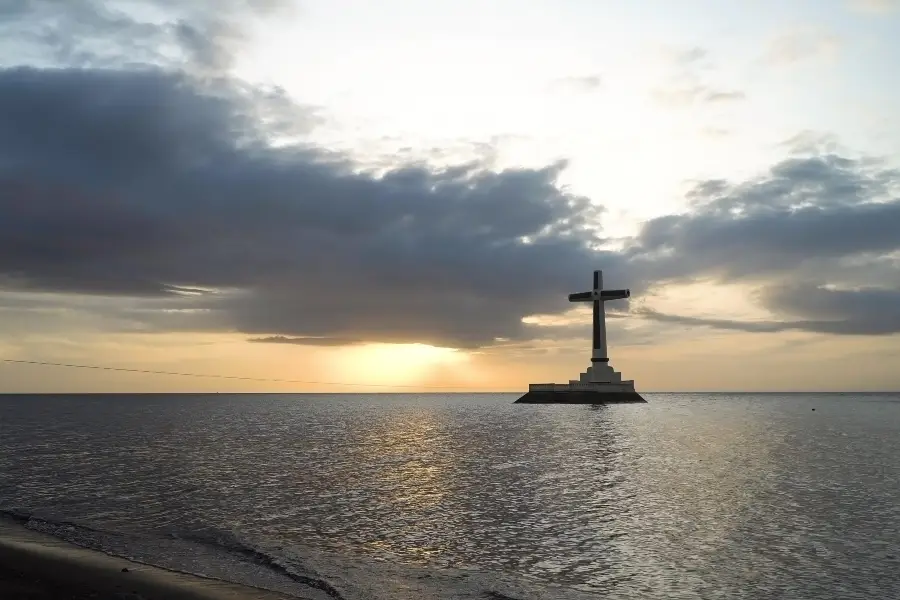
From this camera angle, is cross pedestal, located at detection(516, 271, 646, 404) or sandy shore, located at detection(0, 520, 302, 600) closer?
sandy shore, located at detection(0, 520, 302, 600)

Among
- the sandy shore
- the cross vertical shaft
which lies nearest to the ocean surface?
the sandy shore

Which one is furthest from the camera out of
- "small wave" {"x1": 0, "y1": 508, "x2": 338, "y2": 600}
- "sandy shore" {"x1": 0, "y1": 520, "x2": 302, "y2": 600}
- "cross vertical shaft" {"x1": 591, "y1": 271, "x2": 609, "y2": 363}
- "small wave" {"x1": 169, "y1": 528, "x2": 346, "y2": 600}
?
"cross vertical shaft" {"x1": 591, "y1": 271, "x2": 609, "y2": 363}

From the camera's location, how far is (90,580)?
1716 centimetres

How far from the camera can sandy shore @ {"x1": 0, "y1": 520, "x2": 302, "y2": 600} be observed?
51.7 feet

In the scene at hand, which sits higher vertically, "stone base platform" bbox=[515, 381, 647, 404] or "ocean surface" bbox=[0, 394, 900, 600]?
"stone base platform" bbox=[515, 381, 647, 404]

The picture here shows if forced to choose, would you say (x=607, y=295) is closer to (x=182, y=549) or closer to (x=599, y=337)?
(x=599, y=337)

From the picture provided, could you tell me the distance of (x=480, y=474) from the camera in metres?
44.2

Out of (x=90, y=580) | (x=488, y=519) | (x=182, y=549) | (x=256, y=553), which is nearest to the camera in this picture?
(x=90, y=580)

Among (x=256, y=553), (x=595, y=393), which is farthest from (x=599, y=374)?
(x=256, y=553)

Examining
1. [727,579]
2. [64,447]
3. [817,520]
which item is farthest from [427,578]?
[64,447]

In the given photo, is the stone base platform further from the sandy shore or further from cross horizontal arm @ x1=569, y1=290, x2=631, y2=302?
the sandy shore

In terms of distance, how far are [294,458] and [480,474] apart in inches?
692

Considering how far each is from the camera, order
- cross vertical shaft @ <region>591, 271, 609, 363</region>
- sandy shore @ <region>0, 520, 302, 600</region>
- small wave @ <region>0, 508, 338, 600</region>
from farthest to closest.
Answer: cross vertical shaft @ <region>591, 271, 609, 363</region>
small wave @ <region>0, 508, 338, 600</region>
sandy shore @ <region>0, 520, 302, 600</region>

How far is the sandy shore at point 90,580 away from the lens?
51.7 ft
